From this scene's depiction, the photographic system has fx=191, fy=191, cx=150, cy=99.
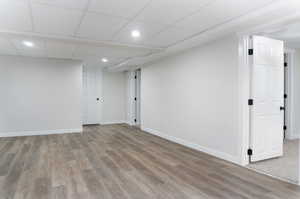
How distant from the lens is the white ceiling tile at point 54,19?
8.55 feet

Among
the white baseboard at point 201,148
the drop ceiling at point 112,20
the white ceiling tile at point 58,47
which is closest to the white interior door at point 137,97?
the white baseboard at point 201,148

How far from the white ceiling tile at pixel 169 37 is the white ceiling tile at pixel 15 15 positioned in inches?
85.2

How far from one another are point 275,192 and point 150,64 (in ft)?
16.0

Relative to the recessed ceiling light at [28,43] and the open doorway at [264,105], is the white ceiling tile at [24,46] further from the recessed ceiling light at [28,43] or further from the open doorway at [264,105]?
the open doorway at [264,105]

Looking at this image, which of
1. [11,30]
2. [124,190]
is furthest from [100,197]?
[11,30]

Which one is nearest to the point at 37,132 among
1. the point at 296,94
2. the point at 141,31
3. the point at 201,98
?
the point at 141,31

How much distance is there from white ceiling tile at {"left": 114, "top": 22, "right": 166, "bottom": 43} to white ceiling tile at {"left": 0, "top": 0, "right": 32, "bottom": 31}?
4.81ft

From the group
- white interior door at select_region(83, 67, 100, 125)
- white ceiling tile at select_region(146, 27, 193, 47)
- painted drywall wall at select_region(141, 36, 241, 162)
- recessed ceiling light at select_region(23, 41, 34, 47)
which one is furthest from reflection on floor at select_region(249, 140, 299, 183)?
white interior door at select_region(83, 67, 100, 125)

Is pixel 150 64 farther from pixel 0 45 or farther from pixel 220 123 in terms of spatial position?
pixel 0 45

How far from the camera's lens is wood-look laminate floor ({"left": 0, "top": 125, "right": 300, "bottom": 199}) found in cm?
235

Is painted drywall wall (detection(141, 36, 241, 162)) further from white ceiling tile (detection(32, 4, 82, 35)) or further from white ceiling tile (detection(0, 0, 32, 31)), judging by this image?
white ceiling tile (detection(0, 0, 32, 31))

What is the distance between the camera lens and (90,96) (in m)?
7.98

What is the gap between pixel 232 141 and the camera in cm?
343

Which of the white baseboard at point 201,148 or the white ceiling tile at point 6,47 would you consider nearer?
the white baseboard at point 201,148
